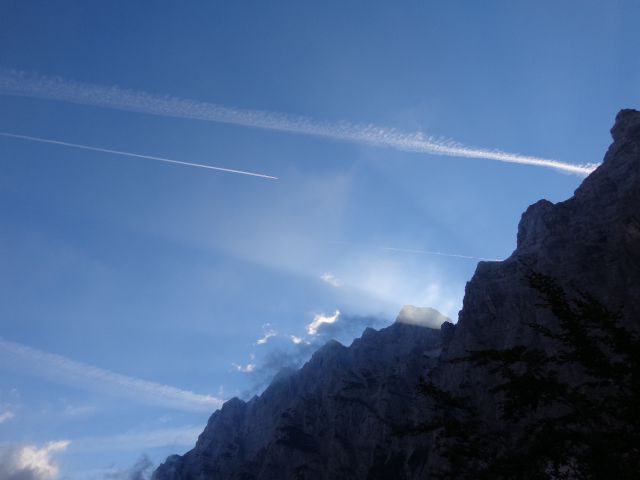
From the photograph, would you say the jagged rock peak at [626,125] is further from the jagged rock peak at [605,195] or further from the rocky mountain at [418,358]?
the rocky mountain at [418,358]

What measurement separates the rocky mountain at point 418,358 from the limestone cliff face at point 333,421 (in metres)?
0.32

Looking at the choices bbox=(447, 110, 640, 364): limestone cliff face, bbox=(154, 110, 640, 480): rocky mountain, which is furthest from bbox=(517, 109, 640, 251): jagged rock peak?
bbox=(154, 110, 640, 480): rocky mountain

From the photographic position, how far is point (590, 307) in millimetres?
15680

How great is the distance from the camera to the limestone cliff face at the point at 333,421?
109m

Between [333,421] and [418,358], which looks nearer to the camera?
[333,421]

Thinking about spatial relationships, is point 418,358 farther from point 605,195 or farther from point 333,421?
point 605,195

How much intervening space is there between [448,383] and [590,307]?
88507 mm

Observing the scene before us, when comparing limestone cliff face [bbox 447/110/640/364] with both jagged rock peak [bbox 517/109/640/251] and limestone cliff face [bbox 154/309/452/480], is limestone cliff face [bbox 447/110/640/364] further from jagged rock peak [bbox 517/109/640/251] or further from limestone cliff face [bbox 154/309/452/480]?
limestone cliff face [bbox 154/309/452/480]

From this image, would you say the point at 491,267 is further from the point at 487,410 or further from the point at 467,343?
the point at 487,410

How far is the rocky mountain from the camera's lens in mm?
77375

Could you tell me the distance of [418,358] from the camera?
128 meters

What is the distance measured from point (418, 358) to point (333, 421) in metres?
28.6

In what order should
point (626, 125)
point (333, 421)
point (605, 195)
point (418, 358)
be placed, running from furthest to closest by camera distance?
point (418, 358)
point (333, 421)
point (626, 125)
point (605, 195)

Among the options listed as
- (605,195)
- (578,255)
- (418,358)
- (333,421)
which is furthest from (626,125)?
(333,421)
